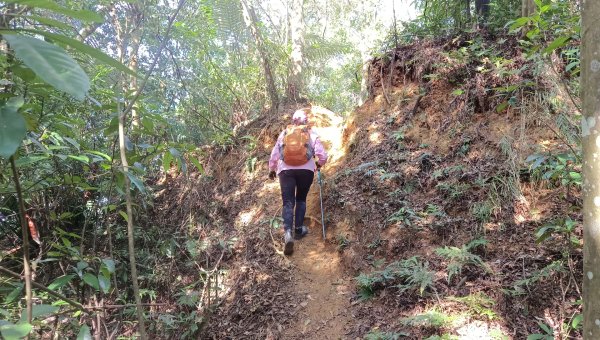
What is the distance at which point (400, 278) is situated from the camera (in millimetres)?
4629

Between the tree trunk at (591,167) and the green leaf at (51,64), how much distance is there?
207 cm

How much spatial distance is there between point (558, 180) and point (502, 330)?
2.14 m

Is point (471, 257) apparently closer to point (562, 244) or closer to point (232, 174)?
point (562, 244)

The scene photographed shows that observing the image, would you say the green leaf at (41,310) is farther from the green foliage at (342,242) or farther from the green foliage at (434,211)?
the green foliage at (342,242)

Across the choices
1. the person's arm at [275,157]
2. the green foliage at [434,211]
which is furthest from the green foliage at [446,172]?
the person's arm at [275,157]

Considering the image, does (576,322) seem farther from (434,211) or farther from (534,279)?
(434,211)

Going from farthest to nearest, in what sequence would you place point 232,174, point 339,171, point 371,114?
point 232,174 → point 371,114 → point 339,171

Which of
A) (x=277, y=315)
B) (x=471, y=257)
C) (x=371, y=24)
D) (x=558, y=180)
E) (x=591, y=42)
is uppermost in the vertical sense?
(x=371, y=24)

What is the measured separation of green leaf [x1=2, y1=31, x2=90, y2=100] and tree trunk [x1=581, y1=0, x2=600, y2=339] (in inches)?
81.7

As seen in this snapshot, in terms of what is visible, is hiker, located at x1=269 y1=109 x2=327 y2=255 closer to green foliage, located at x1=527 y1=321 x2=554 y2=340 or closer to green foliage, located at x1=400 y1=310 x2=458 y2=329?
green foliage, located at x1=400 y1=310 x2=458 y2=329

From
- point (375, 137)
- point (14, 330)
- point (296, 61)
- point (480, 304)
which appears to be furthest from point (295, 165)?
point (296, 61)

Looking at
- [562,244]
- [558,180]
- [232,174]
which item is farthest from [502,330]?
[232,174]

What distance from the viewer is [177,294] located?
600cm

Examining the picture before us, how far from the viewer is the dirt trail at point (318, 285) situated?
4.82m
